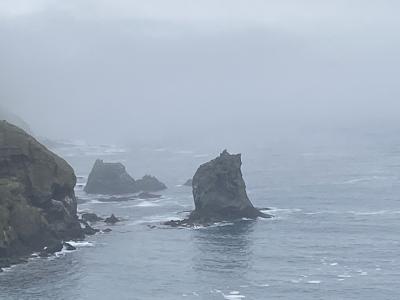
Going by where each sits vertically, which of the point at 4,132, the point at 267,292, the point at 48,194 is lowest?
the point at 267,292

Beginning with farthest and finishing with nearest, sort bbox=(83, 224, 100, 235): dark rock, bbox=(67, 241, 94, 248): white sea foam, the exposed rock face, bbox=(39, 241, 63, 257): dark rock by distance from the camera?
1. bbox=(83, 224, 100, 235): dark rock
2. bbox=(67, 241, 94, 248): white sea foam
3. bbox=(39, 241, 63, 257): dark rock
4. the exposed rock face

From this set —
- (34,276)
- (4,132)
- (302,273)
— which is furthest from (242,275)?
(4,132)

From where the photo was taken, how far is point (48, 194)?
17812 centimetres

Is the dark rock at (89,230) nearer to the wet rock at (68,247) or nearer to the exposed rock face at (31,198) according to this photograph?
the exposed rock face at (31,198)

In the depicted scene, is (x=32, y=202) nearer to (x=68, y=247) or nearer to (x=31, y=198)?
(x=31, y=198)

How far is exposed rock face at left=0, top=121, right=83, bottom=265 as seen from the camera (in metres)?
167

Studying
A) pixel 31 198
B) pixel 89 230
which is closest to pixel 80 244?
pixel 89 230

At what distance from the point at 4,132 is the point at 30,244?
27.4 m

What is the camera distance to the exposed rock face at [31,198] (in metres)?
167

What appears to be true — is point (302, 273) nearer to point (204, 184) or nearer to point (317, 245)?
point (317, 245)

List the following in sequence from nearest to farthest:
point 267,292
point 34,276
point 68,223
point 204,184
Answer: point 267,292 < point 34,276 < point 68,223 < point 204,184

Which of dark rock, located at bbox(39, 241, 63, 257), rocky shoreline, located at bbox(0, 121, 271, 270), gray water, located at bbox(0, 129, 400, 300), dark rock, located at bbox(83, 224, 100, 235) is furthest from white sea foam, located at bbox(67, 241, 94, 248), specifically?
dark rock, located at bbox(83, 224, 100, 235)

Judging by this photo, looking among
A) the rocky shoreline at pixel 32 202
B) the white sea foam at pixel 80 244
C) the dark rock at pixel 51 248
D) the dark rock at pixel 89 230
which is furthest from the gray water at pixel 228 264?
the rocky shoreline at pixel 32 202

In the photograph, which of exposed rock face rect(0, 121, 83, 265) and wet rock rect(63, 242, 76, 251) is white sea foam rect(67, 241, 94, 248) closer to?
wet rock rect(63, 242, 76, 251)
